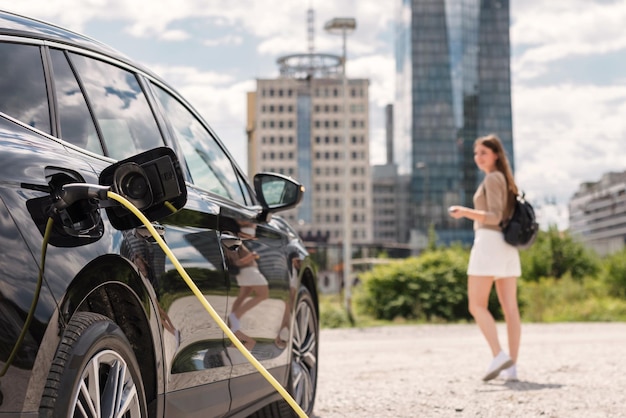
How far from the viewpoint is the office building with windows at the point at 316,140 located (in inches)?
6560

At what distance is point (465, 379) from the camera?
8656 millimetres

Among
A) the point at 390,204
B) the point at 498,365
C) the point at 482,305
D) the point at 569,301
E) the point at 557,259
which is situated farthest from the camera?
the point at 390,204

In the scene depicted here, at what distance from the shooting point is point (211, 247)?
3.84 m

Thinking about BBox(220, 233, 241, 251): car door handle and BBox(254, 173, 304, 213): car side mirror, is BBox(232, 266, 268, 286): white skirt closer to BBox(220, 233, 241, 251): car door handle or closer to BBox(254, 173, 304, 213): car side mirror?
BBox(220, 233, 241, 251): car door handle

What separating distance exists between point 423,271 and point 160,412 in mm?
22739

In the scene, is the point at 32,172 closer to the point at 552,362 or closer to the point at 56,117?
the point at 56,117

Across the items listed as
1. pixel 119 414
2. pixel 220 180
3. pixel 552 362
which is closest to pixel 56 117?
pixel 119 414

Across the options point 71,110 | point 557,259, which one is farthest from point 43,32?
point 557,259

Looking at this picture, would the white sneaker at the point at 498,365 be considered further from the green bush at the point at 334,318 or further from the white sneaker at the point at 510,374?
the green bush at the point at 334,318

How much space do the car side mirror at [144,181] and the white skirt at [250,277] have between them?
4.06ft

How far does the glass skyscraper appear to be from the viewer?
167250mm

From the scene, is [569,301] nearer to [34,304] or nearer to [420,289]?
[420,289]

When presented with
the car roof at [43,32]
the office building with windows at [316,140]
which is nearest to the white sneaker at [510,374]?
the car roof at [43,32]

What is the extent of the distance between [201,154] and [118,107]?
0.92m
